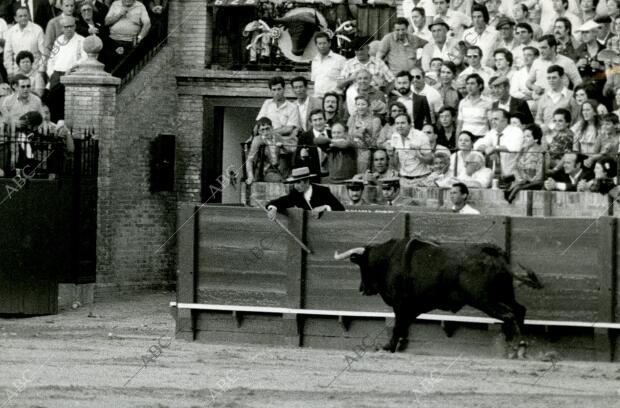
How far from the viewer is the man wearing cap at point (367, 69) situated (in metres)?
18.2

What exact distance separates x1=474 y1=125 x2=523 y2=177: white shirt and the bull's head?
259cm

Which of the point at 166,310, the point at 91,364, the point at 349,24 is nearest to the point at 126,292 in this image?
the point at 166,310

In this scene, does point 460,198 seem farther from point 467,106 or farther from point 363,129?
point 363,129

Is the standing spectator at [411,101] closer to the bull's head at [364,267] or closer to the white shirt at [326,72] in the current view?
the white shirt at [326,72]

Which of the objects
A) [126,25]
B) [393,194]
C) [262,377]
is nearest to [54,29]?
[126,25]

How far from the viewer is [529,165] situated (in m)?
15.5

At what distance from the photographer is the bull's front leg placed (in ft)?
44.8

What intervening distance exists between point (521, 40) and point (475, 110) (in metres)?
1.41

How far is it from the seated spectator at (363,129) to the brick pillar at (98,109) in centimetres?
380

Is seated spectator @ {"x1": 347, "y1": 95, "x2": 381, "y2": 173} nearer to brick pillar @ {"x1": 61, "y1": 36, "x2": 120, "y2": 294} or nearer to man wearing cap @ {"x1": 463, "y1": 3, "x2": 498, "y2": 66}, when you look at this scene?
man wearing cap @ {"x1": 463, "y1": 3, "x2": 498, "y2": 66}

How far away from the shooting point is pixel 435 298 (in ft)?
43.9

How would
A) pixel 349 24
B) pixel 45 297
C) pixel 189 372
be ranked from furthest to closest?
pixel 349 24 < pixel 45 297 < pixel 189 372

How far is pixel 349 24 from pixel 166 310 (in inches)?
190

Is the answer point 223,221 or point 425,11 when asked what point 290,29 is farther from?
point 223,221
